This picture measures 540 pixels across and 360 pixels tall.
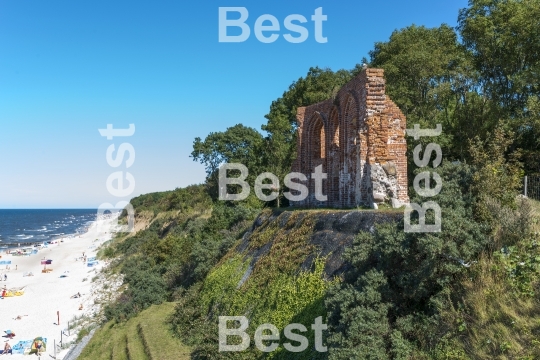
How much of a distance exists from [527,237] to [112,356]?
47.7 ft

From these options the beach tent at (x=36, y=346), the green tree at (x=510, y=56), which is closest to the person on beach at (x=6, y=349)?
the beach tent at (x=36, y=346)

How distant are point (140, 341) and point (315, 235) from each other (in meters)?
8.77

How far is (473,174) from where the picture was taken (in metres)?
8.17

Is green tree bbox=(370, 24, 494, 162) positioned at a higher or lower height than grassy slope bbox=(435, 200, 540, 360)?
higher

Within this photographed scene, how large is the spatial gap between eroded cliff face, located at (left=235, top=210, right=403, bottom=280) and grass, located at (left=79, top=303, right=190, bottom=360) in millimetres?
3830

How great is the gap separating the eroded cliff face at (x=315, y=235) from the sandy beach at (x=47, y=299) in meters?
13.0

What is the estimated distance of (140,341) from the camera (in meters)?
16.4

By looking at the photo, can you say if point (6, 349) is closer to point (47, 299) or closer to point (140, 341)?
point (140, 341)

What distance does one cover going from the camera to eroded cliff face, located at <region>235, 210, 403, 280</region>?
1051cm

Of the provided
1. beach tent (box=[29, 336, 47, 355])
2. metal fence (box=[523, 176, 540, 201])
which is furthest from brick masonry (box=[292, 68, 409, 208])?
beach tent (box=[29, 336, 47, 355])

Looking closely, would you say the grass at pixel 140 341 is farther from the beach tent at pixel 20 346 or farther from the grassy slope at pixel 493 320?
the grassy slope at pixel 493 320

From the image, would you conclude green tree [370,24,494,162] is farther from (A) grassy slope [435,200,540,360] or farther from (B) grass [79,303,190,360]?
(B) grass [79,303,190,360]

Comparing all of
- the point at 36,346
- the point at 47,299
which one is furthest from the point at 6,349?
the point at 47,299

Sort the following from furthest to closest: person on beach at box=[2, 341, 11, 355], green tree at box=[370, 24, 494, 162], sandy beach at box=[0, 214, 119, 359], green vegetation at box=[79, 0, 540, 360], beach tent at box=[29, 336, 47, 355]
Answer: sandy beach at box=[0, 214, 119, 359]
person on beach at box=[2, 341, 11, 355]
beach tent at box=[29, 336, 47, 355]
green tree at box=[370, 24, 494, 162]
green vegetation at box=[79, 0, 540, 360]
